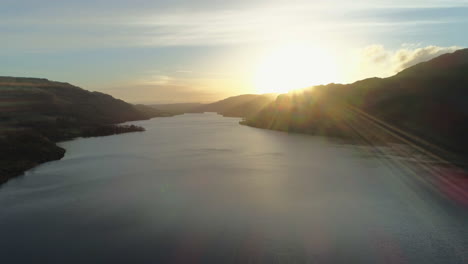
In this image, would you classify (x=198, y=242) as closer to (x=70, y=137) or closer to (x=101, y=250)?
(x=101, y=250)

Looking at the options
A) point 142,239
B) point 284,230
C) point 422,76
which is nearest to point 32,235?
point 142,239

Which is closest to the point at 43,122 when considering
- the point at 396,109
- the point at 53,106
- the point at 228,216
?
the point at 53,106

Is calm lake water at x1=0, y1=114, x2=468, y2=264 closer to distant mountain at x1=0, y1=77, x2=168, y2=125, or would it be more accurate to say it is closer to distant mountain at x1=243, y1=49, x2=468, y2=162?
distant mountain at x1=243, y1=49, x2=468, y2=162

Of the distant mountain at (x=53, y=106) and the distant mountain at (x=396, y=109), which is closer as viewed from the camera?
the distant mountain at (x=396, y=109)

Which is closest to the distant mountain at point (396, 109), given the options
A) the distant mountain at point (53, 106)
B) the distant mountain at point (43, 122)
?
the distant mountain at point (43, 122)

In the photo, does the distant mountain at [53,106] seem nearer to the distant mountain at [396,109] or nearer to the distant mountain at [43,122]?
the distant mountain at [43,122]

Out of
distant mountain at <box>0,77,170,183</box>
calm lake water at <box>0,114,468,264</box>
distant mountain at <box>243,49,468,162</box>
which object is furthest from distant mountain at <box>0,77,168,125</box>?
Result: distant mountain at <box>243,49,468,162</box>
